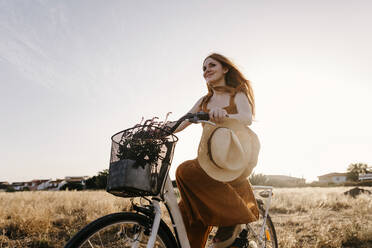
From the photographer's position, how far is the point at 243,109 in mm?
2277

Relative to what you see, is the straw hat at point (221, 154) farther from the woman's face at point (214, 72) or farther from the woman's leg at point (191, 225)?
the woman's face at point (214, 72)

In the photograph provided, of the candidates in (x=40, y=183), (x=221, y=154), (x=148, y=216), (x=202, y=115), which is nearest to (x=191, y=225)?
(x=148, y=216)

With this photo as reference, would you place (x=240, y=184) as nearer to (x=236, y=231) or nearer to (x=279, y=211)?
(x=236, y=231)

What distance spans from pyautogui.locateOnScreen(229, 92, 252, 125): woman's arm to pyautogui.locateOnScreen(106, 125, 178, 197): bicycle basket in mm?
684

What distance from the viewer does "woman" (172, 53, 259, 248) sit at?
1.98 meters

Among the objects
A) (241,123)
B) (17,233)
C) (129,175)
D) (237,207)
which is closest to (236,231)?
(237,207)

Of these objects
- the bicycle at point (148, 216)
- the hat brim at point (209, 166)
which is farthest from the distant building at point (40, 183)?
the hat brim at point (209, 166)

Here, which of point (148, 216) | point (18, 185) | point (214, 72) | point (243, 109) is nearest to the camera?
point (148, 216)

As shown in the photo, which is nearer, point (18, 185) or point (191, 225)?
point (191, 225)

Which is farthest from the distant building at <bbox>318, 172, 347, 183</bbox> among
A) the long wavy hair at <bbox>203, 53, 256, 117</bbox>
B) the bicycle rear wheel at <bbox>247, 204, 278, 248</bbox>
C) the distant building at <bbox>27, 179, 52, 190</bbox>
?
the long wavy hair at <bbox>203, 53, 256, 117</bbox>

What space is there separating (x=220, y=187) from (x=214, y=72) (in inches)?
42.7

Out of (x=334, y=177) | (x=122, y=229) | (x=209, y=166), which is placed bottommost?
(x=334, y=177)

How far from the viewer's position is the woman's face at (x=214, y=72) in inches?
102

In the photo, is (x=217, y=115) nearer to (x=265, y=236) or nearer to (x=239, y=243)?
(x=239, y=243)
